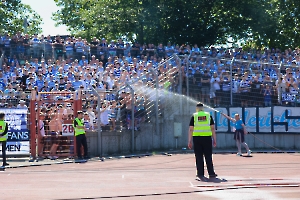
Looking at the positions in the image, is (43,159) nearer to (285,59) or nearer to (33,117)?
(33,117)

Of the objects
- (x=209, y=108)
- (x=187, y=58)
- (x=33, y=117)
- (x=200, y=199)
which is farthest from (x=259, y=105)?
(x=200, y=199)

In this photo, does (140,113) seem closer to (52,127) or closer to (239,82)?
(52,127)

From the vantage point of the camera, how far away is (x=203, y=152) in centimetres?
1540

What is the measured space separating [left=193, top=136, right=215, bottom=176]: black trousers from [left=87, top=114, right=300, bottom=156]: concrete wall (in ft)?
26.2

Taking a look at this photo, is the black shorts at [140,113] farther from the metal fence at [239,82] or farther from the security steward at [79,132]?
the security steward at [79,132]

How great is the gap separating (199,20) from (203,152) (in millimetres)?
25212

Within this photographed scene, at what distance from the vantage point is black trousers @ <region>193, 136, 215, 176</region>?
600 inches

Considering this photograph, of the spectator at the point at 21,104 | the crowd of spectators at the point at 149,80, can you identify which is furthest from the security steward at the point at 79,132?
the spectator at the point at 21,104

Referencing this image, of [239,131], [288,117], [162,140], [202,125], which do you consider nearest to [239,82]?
[288,117]

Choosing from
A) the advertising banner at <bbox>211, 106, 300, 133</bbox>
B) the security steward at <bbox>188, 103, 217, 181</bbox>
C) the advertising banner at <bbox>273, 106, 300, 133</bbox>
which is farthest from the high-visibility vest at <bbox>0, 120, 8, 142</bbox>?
the advertising banner at <bbox>273, 106, 300, 133</bbox>

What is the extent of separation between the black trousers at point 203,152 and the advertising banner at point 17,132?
9198 mm

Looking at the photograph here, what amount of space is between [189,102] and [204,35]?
1548 centimetres

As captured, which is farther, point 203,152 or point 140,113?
point 140,113

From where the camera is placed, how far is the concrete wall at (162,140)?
22906 millimetres
